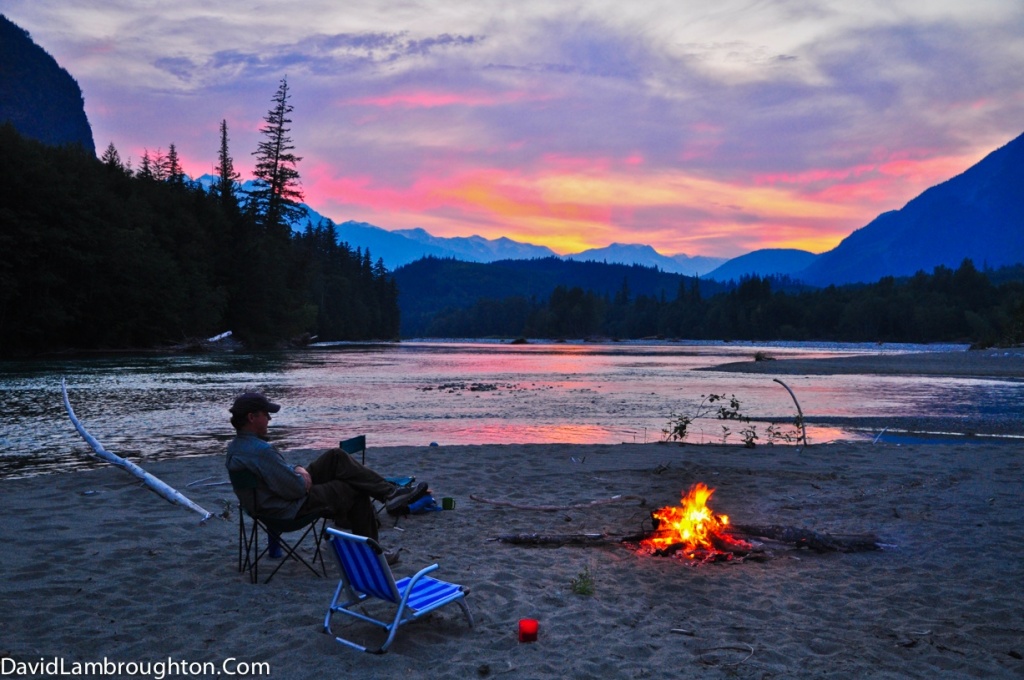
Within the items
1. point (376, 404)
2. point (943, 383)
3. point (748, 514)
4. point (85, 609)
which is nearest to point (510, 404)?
point (376, 404)

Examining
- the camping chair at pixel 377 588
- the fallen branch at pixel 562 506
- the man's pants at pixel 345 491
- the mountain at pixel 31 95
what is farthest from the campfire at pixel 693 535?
the mountain at pixel 31 95

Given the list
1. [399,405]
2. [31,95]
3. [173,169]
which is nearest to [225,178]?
[173,169]

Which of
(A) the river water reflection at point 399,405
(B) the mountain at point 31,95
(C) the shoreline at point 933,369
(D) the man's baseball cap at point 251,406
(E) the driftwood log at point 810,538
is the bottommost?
(A) the river water reflection at point 399,405

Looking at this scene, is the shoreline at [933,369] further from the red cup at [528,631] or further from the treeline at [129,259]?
the treeline at [129,259]

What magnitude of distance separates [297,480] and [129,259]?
205 feet

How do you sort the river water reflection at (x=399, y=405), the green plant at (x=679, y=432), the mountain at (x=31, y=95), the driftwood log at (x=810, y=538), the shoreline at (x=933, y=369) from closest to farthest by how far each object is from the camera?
1. the driftwood log at (x=810, y=538)
2. the green plant at (x=679, y=432)
3. the river water reflection at (x=399, y=405)
4. the shoreline at (x=933, y=369)
5. the mountain at (x=31, y=95)

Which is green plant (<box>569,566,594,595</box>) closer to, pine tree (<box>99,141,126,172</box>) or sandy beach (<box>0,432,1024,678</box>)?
sandy beach (<box>0,432,1024,678</box>)

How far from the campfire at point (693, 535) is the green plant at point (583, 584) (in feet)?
4.25

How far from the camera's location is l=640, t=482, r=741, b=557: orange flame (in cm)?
781

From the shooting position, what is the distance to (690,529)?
8031mm

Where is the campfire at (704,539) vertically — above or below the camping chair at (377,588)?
below

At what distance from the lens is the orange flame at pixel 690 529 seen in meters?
7.81

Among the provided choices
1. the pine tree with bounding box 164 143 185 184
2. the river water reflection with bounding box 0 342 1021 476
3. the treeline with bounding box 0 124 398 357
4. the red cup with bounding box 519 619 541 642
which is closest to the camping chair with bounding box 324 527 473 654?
the red cup with bounding box 519 619 541 642

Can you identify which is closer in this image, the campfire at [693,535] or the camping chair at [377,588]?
the camping chair at [377,588]
